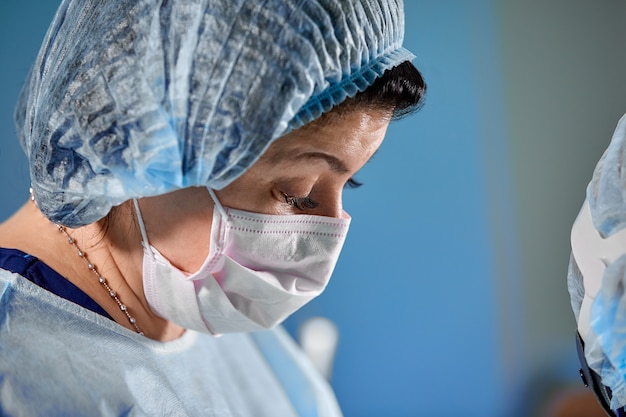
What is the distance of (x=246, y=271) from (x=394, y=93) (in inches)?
15.0

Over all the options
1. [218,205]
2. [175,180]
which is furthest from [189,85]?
[218,205]

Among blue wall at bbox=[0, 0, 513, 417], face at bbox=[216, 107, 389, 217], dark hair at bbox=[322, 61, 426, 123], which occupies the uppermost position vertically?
dark hair at bbox=[322, 61, 426, 123]

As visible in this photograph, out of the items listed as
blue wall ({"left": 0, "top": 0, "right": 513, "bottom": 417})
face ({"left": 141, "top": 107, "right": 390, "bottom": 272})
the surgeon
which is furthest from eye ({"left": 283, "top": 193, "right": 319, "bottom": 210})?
blue wall ({"left": 0, "top": 0, "right": 513, "bottom": 417})

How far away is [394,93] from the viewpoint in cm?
102

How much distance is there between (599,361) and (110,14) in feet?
2.57

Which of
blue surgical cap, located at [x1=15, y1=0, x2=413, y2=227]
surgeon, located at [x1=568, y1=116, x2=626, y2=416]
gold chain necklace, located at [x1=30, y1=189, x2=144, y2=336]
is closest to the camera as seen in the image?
surgeon, located at [x1=568, y1=116, x2=626, y2=416]

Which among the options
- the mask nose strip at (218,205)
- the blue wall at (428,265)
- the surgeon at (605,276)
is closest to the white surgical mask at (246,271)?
the mask nose strip at (218,205)

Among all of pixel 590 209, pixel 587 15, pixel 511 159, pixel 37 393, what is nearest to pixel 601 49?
pixel 587 15

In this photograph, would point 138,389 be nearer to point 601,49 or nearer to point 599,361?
point 599,361

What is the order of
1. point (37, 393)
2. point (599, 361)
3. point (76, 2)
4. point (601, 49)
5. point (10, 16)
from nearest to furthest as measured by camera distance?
point (599, 361) → point (37, 393) → point (76, 2) → point (10, 16) → point (601, 49)

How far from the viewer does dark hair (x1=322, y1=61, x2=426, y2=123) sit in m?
0.98

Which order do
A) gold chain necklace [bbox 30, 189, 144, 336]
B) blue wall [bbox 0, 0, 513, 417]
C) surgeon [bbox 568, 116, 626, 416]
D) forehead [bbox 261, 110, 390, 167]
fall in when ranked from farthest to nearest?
1. blue wall [bbox 0, 0, 513, 417]
2. gold chain necklace [bbox 30, 189, 144, 336]
3. forehead [bbox 261, 110, 390, 167]
4. surgeon [bbox 568, 116, 626, 416]

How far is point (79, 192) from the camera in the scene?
0.93 m

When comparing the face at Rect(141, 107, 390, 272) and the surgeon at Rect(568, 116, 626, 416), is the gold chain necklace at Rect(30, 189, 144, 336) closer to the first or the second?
the face at Rect(141, 107, 390, 272)
